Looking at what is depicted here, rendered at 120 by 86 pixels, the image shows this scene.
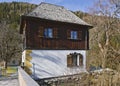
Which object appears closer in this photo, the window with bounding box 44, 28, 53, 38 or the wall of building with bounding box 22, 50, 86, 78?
the wall of building with bounding box 22, 50, 86, 78

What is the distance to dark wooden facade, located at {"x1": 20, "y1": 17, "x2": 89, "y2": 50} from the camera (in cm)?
1828

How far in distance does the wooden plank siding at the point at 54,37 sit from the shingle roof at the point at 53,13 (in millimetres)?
540

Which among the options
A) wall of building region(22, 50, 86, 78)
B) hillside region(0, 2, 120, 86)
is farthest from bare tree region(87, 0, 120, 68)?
wall of building region(22, 50, 86, 78)

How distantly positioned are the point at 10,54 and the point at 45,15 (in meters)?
20.8

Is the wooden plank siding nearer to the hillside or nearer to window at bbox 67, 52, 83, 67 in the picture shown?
window at bbox 67, 52, 83, 67

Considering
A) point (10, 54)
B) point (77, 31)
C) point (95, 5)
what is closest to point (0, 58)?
point (10, 54)

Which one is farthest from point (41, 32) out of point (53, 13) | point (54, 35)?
point (53, 13)

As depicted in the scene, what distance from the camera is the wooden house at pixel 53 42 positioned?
18203 millimetres

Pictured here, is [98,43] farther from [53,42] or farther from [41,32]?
[41,32]

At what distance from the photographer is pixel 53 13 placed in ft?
68.7

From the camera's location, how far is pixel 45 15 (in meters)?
19.7

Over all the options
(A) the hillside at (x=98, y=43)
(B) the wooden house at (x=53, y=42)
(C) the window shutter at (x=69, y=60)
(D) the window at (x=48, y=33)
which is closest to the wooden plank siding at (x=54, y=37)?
(B) the wooden house at (x=53, y=42)

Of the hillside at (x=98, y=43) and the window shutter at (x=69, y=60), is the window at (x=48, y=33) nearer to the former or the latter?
the window shutter at (x=69, y=60)

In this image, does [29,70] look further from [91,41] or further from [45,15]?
[91,41]
